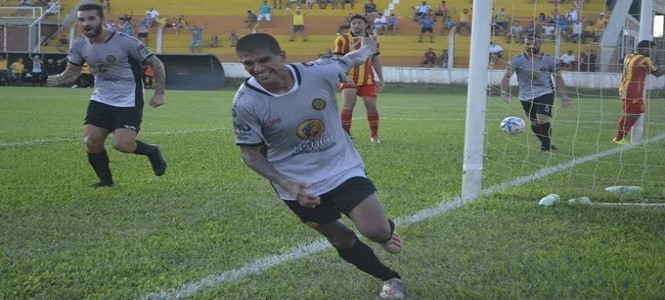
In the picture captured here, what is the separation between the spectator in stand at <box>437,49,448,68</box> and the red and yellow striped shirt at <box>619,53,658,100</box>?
21289 millimetres

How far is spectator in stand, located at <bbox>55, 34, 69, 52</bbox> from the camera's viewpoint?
39.0m

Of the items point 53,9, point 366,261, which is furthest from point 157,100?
point 53,9

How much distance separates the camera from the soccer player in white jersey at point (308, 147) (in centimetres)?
453

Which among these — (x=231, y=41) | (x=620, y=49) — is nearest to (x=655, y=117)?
(x=620, y=49)

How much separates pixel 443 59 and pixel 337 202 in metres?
31.4

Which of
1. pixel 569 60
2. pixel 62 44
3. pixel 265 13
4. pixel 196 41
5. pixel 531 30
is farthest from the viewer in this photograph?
pixel 265 13

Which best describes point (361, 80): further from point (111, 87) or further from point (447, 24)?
point (447, 24)

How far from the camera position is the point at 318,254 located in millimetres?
5504

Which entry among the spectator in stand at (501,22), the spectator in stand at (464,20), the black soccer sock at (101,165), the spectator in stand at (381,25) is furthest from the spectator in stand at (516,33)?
the spectator in stand at (381,25)

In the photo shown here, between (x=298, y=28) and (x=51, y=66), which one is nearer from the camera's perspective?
(x=51, y=66)

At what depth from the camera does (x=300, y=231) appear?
6.21 m

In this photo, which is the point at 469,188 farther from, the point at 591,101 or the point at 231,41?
the point at 231,41

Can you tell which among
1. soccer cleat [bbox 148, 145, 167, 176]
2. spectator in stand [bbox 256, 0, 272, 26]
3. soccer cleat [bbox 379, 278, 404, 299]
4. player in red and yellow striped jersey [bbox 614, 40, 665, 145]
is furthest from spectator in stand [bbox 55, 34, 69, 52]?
soccer cleat [bbox 379, 278, 404, 299]

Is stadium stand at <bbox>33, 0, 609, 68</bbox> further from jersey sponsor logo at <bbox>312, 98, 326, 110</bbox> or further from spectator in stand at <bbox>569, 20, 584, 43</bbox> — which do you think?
jersey sponsor logo at <bbox>312, 98, 326, 110</bbox>
